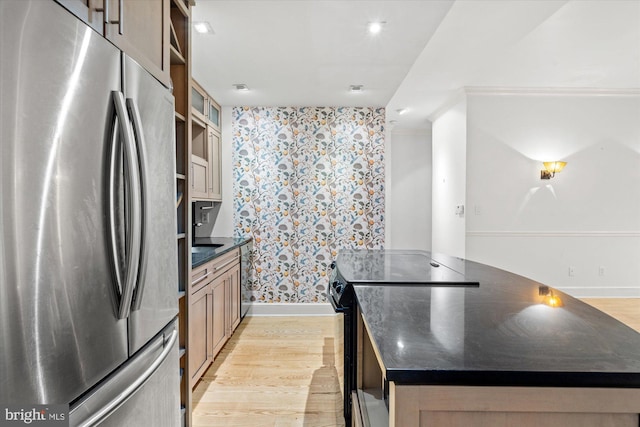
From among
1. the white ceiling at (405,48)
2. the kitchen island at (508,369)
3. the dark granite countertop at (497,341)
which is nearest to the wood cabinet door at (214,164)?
the white ceiling at (405,48)

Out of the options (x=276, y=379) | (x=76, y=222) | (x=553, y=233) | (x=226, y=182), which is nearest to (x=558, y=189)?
(x=553, y=233)

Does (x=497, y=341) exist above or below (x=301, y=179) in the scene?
below

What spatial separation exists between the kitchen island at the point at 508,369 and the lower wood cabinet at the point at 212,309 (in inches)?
60.0

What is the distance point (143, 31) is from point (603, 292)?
18.4ft

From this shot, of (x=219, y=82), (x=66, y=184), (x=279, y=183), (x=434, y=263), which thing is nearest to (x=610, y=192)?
(x=434, y=263)

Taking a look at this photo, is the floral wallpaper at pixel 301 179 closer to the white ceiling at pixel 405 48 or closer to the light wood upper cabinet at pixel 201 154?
the white ceiling at pixel 405 48

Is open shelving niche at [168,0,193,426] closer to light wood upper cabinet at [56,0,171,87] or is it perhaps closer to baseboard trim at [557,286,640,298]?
light wood upper cabinet at [56,0,171,87]

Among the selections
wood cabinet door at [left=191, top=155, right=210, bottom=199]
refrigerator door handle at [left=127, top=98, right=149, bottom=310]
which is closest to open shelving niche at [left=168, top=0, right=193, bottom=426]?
refrigerator door handle at [left=127, top=98, right=149, bottom=310]

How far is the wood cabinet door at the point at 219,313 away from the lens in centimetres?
262

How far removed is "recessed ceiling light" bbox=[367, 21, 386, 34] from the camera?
2127 millimetres

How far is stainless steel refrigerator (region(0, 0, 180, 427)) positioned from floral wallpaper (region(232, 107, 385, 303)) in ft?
8.81

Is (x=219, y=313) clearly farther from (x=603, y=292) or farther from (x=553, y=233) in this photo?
(x=603, y=292)

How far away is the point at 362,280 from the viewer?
1595 mm

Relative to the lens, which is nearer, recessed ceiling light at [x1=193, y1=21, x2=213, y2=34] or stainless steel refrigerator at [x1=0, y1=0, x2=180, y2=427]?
stainless steel refrigerator at [x1=0, y1=0, x2=180, y2=427]
